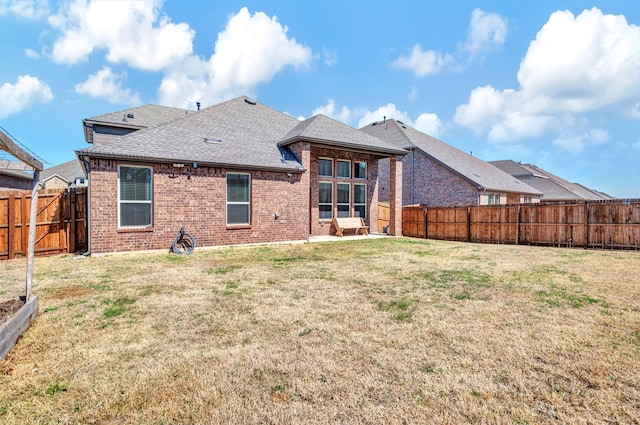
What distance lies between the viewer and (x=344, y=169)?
634 inches

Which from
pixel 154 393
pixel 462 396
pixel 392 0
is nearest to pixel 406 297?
pixel 462 396

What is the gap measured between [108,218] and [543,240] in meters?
16.7

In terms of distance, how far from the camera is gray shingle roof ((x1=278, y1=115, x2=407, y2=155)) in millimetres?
13617

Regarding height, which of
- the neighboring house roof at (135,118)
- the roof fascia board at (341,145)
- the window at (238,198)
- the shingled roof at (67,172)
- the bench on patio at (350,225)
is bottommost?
the bench on patio at (350,225)

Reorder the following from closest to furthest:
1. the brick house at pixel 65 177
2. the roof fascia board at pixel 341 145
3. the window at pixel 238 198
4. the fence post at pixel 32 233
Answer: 1. the fence post at pixel 32 233
2. the window at pixel 238 198
3. the roof fascia board at pixel 341 145
4. the brick house at pixel 65 177

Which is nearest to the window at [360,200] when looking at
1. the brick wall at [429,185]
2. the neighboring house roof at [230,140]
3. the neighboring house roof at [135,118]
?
the neighboring house roof at [230,140]

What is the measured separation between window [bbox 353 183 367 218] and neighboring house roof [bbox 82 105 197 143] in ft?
30.6

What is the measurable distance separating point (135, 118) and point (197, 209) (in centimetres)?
1075

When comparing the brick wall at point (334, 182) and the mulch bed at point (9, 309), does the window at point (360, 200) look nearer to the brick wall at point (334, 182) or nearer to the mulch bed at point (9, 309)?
the brick wall at point (334, 182)

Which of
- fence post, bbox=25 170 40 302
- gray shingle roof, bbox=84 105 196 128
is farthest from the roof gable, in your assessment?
fence post, bbox=25 170 40 302

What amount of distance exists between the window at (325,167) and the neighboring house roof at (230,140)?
4.84 feet

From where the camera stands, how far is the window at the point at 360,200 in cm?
1652

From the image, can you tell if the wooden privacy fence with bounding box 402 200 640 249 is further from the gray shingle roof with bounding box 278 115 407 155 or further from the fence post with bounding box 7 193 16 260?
the fence post with bounding box 7 193 16 260

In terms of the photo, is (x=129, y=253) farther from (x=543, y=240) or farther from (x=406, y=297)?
(x=543, y=240)
